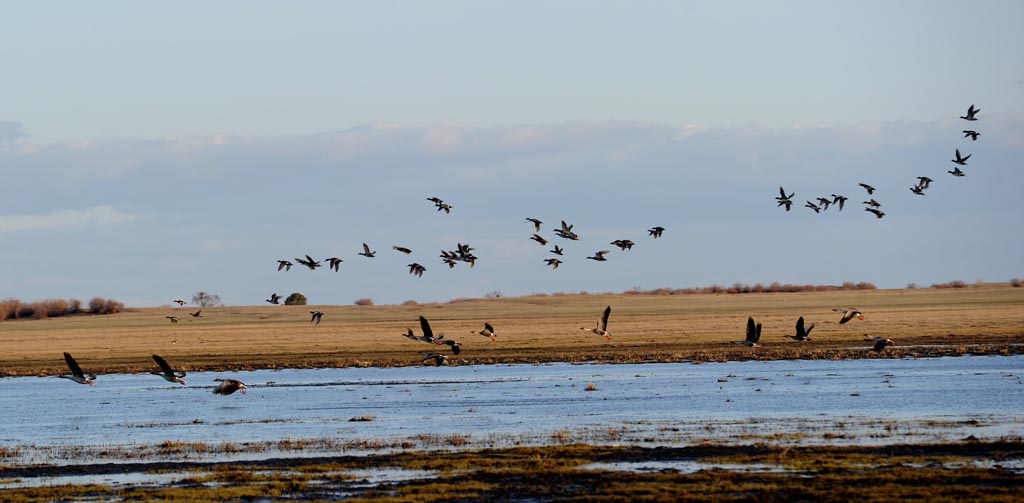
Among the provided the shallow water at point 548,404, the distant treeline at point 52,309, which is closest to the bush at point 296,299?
the distant treeline at point 52,309

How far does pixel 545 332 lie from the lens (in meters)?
75.8

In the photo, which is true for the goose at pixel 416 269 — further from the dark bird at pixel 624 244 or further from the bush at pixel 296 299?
the bush at pixel 296 299

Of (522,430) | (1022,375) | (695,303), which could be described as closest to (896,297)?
(695,303)

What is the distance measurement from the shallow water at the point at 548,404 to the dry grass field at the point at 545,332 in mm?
5255

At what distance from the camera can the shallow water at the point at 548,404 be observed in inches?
1184

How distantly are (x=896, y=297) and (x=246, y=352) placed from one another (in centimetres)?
5935

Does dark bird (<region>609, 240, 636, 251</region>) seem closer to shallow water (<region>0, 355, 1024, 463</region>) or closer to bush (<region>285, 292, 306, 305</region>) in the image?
shallow water (<region>0, 355, 1024, 463</region>)

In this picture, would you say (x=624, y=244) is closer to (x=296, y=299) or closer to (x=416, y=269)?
(x=416, y=269)

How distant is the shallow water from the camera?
3008cm

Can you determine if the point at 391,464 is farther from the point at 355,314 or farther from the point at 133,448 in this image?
the point at 355,314

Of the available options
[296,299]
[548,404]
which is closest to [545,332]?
[548,404]

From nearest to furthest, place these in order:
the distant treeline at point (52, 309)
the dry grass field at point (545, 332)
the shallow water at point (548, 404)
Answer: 1. the shallow water at point (548, 404)
2. the dry grass field at point (545, 332)
3. the distant treeline at point (52, 309)

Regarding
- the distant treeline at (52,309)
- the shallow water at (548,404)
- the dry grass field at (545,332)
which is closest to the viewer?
the shallow water at (548,404)

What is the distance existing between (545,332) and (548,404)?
38.3m
